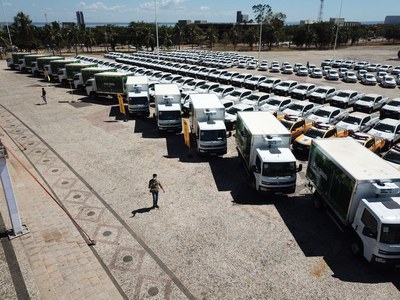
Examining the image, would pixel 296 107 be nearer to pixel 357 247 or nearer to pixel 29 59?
pixel 357 247

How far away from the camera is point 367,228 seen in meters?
10.1

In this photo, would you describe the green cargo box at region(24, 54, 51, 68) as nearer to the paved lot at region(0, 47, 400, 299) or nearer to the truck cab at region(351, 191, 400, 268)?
the paved lot at region(0, 47, 400, 299)

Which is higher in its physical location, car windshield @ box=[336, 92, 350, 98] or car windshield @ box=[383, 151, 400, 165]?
car windshield @ box=[336, 92, 350, 98]

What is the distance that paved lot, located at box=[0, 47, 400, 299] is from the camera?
32.1 feet

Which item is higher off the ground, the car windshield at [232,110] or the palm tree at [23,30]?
the palm tree at [23,30]

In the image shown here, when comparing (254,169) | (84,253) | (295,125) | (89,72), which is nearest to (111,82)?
(89,72)

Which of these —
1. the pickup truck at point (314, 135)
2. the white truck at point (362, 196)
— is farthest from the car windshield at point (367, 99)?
the white truck at point (362, 196)

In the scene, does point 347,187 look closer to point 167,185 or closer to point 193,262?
point 193,262

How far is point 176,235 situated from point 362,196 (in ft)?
24.2

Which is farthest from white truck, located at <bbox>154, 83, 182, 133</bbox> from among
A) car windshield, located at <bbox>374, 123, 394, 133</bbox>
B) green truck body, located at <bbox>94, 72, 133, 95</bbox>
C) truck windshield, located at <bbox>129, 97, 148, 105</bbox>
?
car windshield, located at <bbox>374, 123, 394, 133</bbox>

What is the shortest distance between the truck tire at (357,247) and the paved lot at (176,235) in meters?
0.28

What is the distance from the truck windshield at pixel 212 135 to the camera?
60.6 ft

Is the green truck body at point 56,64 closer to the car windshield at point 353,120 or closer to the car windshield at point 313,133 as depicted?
the car windshield at point 313,133

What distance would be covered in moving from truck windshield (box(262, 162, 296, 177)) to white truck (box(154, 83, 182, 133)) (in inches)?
407
